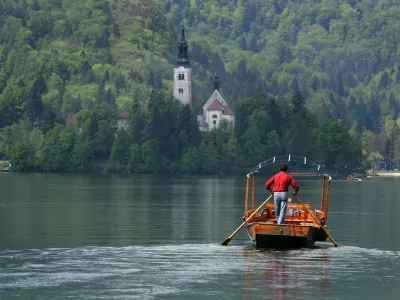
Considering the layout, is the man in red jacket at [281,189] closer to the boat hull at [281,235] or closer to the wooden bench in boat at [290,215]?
the boat hull at [281,235]

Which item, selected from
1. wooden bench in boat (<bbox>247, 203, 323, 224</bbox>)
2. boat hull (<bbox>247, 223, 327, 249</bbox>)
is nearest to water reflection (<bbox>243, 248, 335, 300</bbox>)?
boat hull (<bbox>247, 223, 327, 249</bbox>)

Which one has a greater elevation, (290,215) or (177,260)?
(290,215)

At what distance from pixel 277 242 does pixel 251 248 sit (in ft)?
4.91

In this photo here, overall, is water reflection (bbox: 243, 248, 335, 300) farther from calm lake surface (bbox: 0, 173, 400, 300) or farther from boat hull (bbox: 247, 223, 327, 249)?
boat hull (bbox: 247, 223, 327, 249)

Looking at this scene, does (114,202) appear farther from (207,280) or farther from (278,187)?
(207,280)

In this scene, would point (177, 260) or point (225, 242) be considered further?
point (225, 242)

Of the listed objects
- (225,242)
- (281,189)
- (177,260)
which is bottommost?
(177,260)

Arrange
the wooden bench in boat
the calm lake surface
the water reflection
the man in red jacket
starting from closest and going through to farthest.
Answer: the water reflection < the calm lake surface < the man in red jacket < the wooden bench in boat

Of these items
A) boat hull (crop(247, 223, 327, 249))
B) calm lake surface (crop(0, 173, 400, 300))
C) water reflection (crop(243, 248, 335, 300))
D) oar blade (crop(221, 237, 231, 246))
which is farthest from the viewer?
oar blade (crop(221, 237, 231, 246))

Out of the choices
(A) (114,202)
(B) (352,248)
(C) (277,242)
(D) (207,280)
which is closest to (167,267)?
(D) (207,280)

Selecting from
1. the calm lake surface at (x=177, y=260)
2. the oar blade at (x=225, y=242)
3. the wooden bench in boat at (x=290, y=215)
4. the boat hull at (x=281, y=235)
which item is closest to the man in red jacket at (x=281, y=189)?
the boat hull at (x=281, y=235)

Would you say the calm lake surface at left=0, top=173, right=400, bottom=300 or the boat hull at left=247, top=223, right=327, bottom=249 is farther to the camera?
the boat hull at left=247, top=223, right=327, bottom=249

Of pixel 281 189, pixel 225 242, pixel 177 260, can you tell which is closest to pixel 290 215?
pixel 225 242

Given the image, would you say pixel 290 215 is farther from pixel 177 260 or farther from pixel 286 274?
pixel 286 274
